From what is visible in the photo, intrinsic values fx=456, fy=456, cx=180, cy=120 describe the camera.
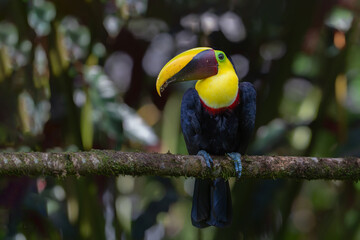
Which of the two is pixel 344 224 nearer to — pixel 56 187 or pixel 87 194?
pixel 87 194

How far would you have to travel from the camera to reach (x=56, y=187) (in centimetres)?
368

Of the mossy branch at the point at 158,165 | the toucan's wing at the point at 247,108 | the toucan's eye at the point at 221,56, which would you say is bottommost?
the mossy branch at the point at 158,165

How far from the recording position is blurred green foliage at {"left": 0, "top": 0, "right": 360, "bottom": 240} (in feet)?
11.3

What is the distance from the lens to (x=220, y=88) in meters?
2.52

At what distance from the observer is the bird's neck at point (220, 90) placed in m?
2.52

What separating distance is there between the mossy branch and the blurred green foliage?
3.66ft

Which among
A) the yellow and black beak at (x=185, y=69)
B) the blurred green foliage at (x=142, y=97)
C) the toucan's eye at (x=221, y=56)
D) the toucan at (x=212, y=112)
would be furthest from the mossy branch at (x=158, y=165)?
the blurred green foliage at (x=142, y=97)

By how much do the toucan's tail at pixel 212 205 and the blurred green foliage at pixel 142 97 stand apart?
30.1 inches

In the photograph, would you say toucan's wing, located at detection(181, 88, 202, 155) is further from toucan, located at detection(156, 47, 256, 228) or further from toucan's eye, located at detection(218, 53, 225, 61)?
toucan's eye, located at detection(218, 53, 225, 61)

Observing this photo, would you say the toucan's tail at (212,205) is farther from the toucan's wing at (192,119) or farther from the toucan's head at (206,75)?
the toucan's head at (206,75)

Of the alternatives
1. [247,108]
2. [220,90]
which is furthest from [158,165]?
[247,108]

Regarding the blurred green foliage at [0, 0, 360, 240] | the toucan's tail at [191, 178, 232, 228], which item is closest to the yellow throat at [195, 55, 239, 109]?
the toucan's tail at [191, 178, 232, 228]

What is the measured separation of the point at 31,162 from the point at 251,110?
4.35ft

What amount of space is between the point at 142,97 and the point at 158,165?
7.63ft
